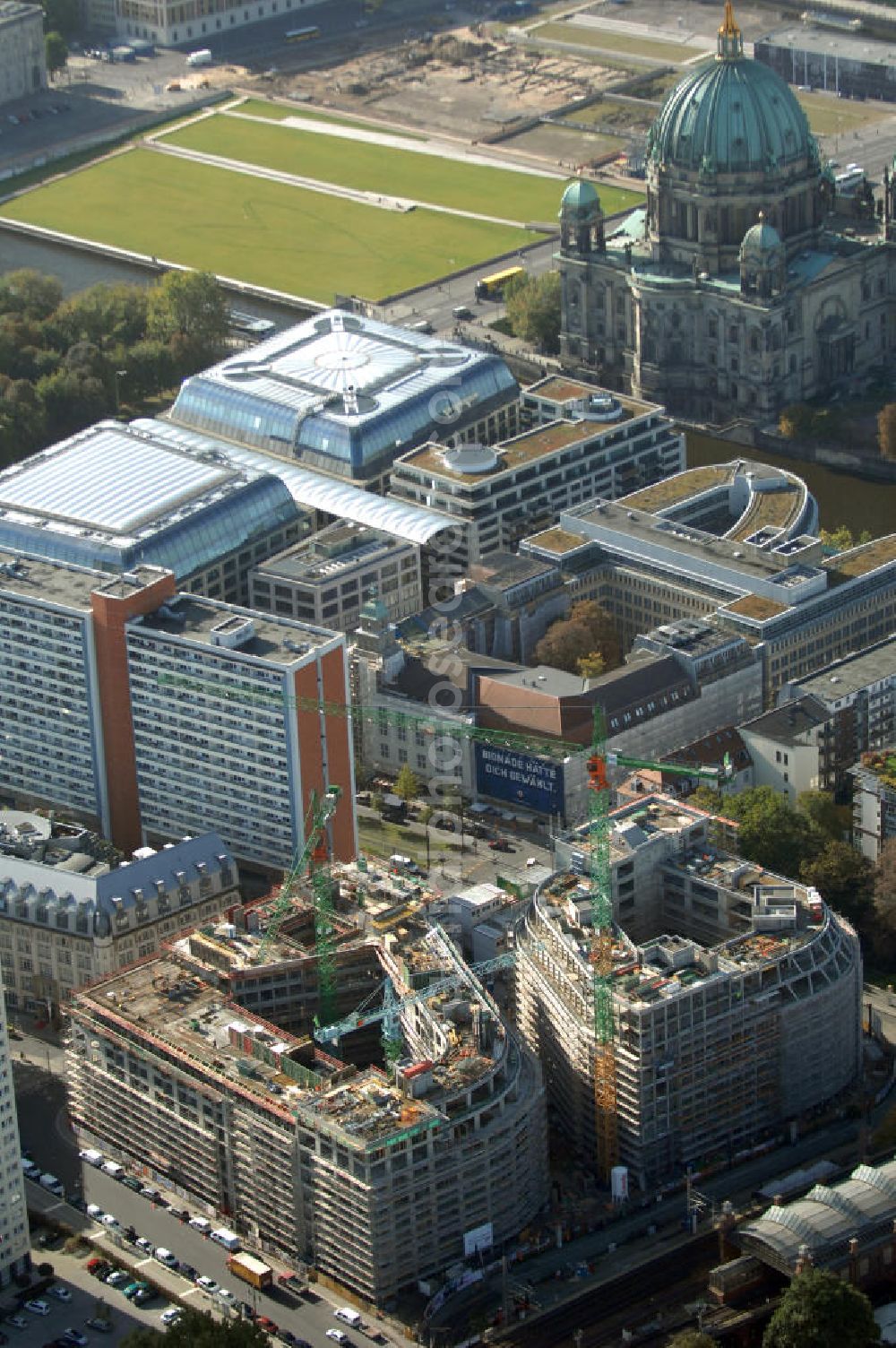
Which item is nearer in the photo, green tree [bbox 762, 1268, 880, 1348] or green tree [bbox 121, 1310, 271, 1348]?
green tree [bbox 121, 1310, 271, 1348]

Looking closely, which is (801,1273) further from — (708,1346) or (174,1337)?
(174,1337)

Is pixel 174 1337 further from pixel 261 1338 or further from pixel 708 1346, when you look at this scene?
pixel 708 1346

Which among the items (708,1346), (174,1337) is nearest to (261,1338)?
(174,1337)

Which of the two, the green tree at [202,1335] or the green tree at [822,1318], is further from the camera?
the green tree at [822,1318]
